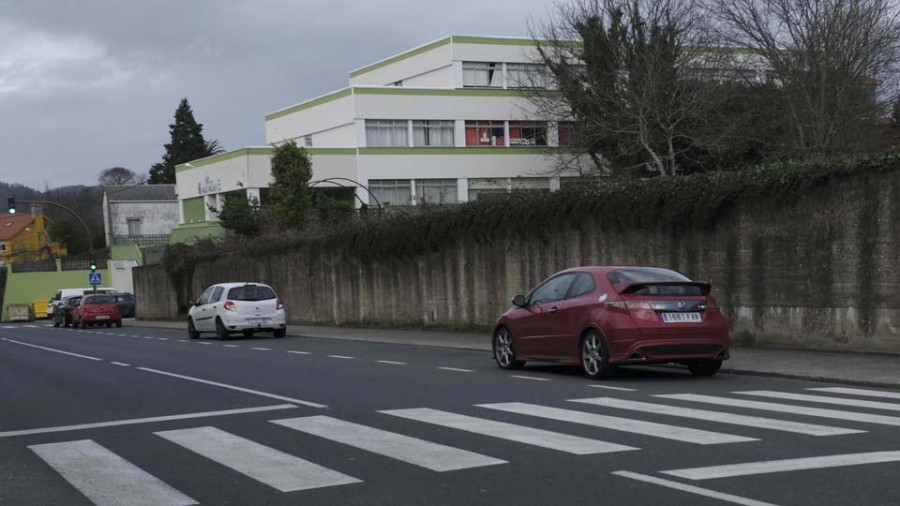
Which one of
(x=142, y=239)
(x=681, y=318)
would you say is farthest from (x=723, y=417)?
(x=142, y=239)

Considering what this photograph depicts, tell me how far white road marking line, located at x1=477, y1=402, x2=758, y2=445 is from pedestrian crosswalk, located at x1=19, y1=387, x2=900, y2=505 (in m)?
0.01

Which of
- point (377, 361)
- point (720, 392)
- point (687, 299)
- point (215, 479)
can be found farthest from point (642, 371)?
point (215, 479)

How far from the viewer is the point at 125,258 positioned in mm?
77438

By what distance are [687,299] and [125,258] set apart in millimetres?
69754

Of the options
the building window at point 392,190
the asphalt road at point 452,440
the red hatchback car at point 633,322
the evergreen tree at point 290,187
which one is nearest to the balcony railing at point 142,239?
the building window at point 392,190

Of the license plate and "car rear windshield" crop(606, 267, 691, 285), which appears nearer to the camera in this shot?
the license plate

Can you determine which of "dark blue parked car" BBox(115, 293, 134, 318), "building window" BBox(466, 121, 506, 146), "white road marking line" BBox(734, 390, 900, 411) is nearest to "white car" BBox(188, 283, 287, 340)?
"white road marking line" BBox(734, 390, 900, 411)

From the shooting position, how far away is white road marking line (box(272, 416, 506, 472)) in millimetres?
7773

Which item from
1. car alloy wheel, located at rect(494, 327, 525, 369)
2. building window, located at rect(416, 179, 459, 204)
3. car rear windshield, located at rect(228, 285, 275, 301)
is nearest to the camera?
car alloy wheel, located at rect(494, 327, 525, 369)

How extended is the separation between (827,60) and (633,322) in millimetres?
29260

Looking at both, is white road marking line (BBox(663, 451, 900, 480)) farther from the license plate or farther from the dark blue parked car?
the dark blue parked car

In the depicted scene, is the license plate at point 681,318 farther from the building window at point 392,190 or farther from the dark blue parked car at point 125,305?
the dark blue parked car at point 125,305

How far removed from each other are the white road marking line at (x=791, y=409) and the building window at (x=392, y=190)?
51.0 m

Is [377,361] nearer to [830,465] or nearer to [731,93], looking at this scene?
[830,465]
